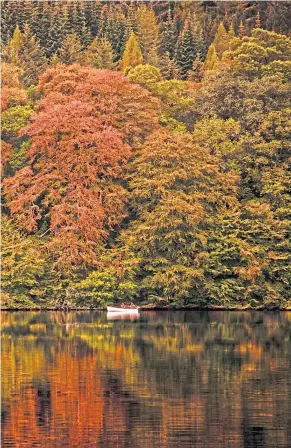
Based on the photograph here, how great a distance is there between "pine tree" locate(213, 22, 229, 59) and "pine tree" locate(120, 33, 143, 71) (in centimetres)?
661

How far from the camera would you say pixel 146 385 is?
1087 inches

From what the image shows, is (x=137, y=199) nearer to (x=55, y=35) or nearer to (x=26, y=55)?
(x=26, y=55)

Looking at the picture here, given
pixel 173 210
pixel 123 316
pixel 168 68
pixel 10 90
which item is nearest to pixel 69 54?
pixel 168 68

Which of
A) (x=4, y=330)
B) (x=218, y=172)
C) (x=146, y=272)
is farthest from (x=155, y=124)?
(x=4, y=330)

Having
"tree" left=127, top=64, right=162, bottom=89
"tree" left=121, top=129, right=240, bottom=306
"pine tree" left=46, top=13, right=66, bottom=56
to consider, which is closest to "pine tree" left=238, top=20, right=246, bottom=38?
"pine tree" left=46, top=13, right=66, bottom=56

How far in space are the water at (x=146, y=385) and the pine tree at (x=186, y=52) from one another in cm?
4985

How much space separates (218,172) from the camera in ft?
190

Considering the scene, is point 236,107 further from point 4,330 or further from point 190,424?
point 190,424

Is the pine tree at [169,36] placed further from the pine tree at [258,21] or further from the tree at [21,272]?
the tree at [21,272]

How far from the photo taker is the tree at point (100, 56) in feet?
283

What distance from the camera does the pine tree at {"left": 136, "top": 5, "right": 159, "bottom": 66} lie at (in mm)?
96819

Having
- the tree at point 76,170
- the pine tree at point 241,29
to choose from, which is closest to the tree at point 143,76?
the tree at point 76,170

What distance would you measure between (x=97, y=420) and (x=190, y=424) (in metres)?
1.91

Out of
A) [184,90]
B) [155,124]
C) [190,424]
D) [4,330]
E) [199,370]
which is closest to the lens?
[190,424]
